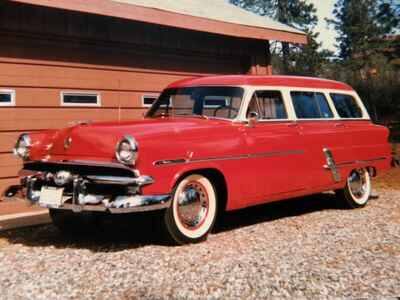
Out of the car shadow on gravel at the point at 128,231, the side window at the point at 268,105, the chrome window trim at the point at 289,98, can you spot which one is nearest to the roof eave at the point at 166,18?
the chrome window trim at the point at 289,98

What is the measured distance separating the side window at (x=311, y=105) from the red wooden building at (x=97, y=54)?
2321 millimetres

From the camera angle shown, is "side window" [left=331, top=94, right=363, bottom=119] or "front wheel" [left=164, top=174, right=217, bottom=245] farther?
"side window" [left=331, top=94, right=363, bottom=119]

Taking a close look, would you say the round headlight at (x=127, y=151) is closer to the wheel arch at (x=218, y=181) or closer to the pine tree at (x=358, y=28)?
Answer: the wheel arch at (x=218, y=181)

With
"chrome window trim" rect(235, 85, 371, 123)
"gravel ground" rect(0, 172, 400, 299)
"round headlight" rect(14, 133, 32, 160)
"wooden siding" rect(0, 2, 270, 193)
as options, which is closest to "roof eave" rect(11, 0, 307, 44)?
"wooden siding" rect(0, 2, 270, 193)

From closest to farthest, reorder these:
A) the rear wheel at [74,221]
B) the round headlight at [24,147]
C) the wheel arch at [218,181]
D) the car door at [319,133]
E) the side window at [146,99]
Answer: the wheel arch at [218,181]
the round headlight at [24,147]
the rear wheel at [74,221]
the car door at [319,133]
the side window at [146,99]

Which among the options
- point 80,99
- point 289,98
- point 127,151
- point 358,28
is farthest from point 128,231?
point 358,28

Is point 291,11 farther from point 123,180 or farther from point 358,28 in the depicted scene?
point 123,180

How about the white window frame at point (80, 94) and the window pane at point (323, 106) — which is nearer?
the window pane at point (323, 106)

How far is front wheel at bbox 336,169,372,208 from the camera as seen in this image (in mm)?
6948

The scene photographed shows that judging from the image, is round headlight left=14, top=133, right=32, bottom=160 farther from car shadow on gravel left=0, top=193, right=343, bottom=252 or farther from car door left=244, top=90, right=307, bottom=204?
car door left=244, top=90, right=307, bottom=204

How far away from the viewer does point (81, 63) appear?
7953 millimetres

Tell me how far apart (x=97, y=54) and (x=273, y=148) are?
390cm

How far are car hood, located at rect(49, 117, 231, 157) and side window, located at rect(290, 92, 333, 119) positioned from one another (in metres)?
1.63

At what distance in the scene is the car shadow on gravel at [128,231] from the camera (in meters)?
5.00
